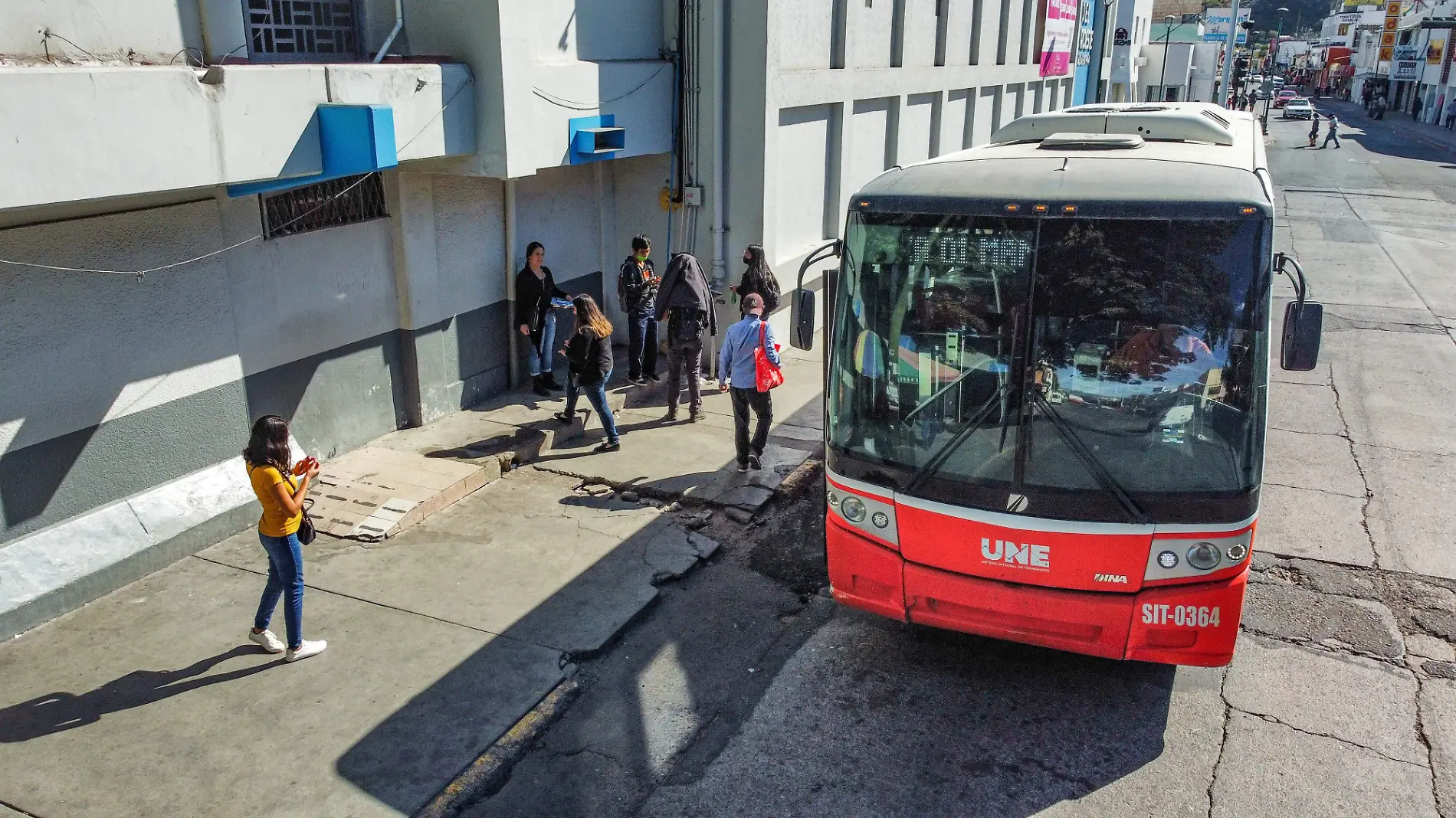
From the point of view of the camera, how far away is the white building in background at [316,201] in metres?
6.21

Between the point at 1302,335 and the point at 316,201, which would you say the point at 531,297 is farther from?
the point at 1302,335

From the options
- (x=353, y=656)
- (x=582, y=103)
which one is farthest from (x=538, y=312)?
(x=353, y=656)

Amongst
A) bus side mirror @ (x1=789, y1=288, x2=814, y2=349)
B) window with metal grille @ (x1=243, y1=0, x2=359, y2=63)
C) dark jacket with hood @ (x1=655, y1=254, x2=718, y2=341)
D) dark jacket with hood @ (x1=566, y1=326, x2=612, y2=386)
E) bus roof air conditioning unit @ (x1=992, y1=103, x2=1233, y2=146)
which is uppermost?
window with metal grille @ (x1=243, y1=0, x2=359, y2=63)

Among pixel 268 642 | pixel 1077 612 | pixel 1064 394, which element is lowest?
pixel 268 642

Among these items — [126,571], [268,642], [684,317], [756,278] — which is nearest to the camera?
[268,642]

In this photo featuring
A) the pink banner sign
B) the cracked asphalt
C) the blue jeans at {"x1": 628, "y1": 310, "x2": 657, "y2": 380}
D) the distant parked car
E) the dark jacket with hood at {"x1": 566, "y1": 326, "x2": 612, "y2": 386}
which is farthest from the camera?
the distant parked car

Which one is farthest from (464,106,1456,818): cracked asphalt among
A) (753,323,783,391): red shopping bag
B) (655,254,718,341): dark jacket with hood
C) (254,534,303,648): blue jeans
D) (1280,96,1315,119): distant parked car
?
(1280,96,1315,119): distant parked car

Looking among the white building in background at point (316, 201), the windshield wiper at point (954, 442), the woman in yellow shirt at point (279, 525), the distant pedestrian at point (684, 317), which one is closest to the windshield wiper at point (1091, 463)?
the windshield wiper at point (954, 442)

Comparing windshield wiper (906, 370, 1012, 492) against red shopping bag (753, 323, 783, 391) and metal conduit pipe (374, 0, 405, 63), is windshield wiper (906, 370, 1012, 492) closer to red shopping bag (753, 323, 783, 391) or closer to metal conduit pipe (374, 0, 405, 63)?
red shopping bag (753, 323, 783, 391)

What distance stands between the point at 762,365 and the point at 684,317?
67.8 inches

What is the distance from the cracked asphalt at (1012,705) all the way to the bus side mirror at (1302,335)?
190 cm

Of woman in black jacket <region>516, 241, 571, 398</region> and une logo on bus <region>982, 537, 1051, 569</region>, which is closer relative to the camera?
une logo on bus <region>982, 537, 1051, 569</region>

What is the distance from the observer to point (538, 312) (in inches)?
412

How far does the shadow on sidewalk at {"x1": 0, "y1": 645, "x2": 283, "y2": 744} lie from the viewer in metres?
5.46
